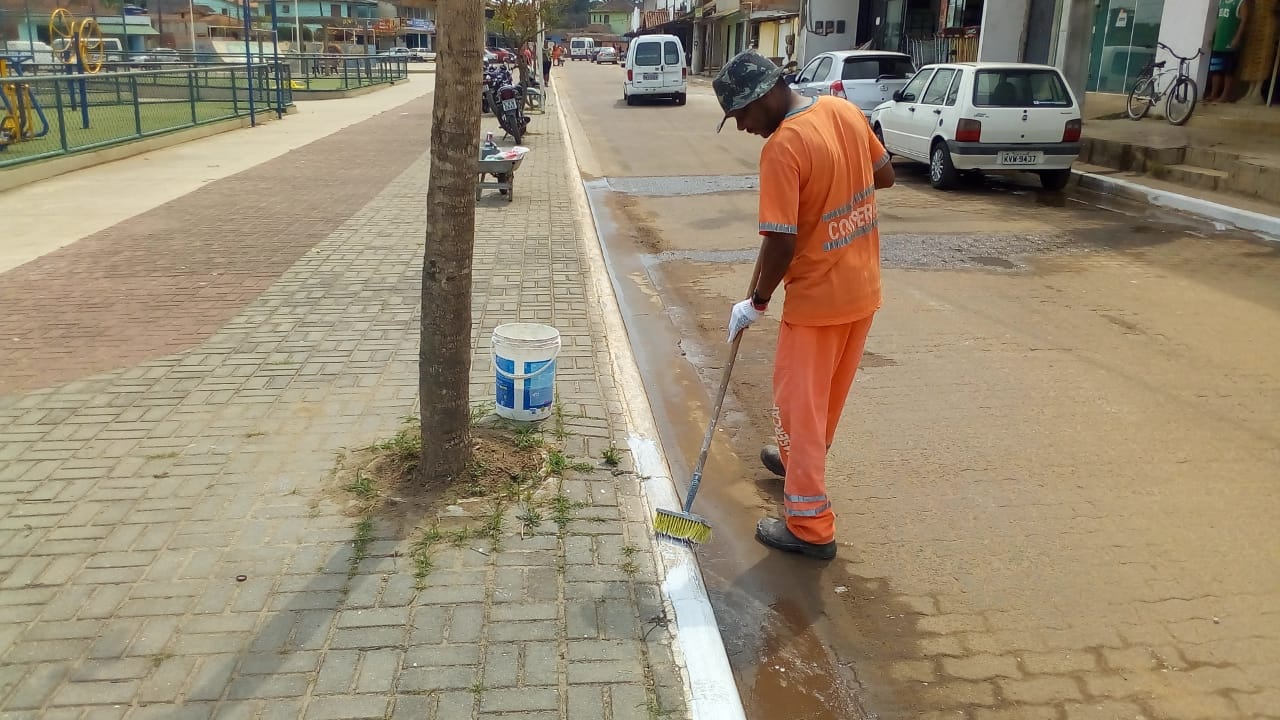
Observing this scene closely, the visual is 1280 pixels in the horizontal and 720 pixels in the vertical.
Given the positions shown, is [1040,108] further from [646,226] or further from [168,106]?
[168,106]

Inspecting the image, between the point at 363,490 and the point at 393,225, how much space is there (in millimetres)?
6450

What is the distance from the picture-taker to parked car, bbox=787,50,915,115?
57.5 ft

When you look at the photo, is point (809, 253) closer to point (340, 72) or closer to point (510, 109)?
point (510, 109)

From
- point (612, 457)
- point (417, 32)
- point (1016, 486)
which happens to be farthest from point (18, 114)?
point (417, 32)

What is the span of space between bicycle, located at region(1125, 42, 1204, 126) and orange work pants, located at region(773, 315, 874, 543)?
15.4 meters

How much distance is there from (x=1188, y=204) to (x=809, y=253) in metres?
9.62

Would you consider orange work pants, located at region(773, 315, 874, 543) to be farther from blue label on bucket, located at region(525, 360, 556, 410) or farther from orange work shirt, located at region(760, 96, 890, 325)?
blue label on bucket, located at region(525, 360, 556, 410)

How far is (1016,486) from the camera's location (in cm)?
452

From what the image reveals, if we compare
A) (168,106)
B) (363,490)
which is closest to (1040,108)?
(363,490)

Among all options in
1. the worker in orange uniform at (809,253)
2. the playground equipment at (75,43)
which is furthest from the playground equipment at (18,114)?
the worker in orange uniform at (809,253)

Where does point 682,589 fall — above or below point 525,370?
below

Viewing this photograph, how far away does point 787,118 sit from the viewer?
11.7ft

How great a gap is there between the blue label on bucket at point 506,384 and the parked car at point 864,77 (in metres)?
13.7

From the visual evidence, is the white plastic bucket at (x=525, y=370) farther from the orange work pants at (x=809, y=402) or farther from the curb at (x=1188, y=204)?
the curb at (x=1188, y=204)
